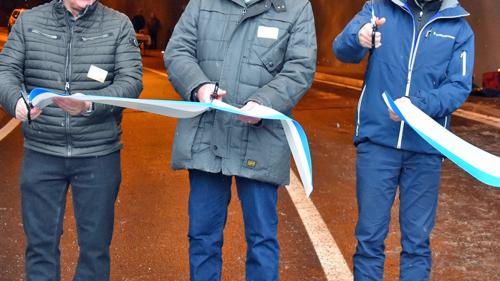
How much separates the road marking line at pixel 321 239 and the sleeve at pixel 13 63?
236 cm

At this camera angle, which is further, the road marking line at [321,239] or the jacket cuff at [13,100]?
the road marking line at [321,239]

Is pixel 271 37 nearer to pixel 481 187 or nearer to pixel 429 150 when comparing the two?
pixel 429 150

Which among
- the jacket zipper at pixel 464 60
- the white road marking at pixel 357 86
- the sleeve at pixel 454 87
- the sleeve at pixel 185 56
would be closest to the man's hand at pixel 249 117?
the sleeve at pixel 185 56

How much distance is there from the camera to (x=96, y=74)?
3.66 m

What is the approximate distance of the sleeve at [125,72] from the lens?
365 cm

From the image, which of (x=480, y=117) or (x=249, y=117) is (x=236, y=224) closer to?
(x=249, y=117)

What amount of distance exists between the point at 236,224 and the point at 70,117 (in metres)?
2.66

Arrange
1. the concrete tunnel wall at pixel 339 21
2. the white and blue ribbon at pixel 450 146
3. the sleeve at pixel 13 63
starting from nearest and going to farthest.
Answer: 1. the white and blue ribbon at pixel 450 146
2. the sleeve at pixel 13 63
3. the concrete tunnel wall at pixel 339 21

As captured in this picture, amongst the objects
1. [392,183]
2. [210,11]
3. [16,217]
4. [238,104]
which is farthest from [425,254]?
[16,217]

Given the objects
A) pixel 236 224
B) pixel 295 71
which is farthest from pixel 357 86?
pixel 295 71

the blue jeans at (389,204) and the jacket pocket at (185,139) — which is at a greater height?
the jacket pocket at (185,139)

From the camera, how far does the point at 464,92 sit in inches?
153

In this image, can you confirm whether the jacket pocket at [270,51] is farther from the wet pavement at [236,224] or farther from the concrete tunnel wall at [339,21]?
the concrete tunnel wall at [339,21]

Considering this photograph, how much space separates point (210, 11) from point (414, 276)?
1.78 meters
